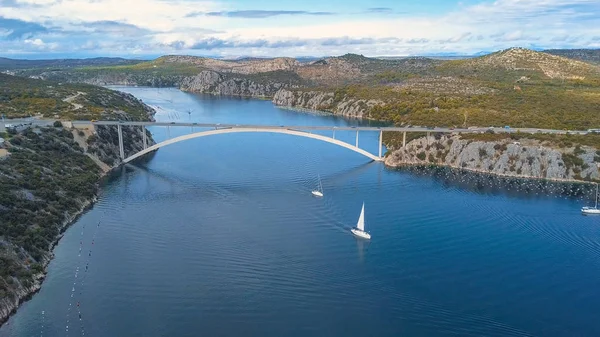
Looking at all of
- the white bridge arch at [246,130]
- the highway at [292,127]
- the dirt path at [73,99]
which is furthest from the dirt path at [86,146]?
the dirt path at [73,99]

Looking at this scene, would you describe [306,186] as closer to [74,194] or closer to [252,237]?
[252,237]

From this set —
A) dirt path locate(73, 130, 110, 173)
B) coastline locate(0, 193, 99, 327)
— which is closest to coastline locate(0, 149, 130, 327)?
coastline locate(0, 193, 99, 327)

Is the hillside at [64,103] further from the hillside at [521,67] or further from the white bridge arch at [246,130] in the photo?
the hillside at [521,67]

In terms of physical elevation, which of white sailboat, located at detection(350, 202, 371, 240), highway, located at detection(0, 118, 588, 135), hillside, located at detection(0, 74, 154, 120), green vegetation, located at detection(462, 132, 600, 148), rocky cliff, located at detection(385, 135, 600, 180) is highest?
hillside, located at detection(0, 74, 154, 120)

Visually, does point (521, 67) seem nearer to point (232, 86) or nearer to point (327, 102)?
point (327, 102)

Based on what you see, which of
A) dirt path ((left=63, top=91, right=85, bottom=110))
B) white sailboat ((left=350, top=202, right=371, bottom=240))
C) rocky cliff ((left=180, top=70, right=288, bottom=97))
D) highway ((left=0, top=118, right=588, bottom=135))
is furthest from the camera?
rocky cliff ((left=180, top=70, right=288, bottom=97))

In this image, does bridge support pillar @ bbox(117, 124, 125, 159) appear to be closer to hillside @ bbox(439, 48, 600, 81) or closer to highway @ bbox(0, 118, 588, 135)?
highway @ bbox(0, 118, 588, 135)

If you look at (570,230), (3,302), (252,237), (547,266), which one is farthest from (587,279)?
(3,302)
